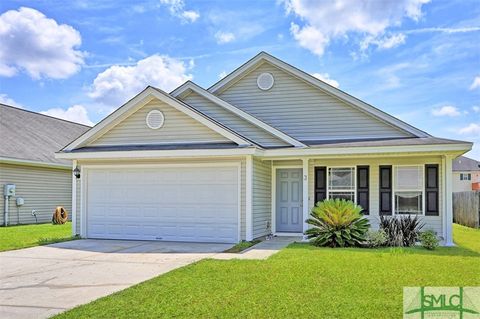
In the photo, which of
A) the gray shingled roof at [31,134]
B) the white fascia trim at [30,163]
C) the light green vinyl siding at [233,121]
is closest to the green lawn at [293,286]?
the light green vinyl siding at [233,121]

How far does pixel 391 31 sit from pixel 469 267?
7.53m

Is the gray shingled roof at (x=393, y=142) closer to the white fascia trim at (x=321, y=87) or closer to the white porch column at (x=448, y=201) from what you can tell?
the white fascia trim at (x=321, y=87)

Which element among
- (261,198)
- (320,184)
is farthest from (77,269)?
(320,184)

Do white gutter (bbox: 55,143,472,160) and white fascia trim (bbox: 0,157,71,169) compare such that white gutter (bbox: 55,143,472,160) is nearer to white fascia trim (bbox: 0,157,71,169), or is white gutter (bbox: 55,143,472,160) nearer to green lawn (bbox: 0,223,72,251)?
green lawn (bbox: 0,223,72,251)

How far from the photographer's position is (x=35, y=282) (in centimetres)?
730

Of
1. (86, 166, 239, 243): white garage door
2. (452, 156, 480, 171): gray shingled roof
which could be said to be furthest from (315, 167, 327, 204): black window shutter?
(452, 156, 480, 171): gray shingled roof

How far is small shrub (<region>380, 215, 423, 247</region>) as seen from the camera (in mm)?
11539

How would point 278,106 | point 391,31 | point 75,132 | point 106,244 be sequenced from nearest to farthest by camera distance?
point 106,244
point 391,31
point 278,106
point 75,132

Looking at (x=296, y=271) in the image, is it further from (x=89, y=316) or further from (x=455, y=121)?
(x=455, y=121)

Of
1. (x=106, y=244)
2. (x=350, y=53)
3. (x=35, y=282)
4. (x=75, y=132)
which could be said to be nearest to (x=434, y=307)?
(x=35, y=282)

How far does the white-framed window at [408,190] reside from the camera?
41.9 ft

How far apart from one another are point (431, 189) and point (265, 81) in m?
6.50

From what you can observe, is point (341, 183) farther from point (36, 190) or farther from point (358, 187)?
point (36, 190)

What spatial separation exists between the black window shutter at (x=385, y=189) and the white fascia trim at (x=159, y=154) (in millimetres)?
3857
